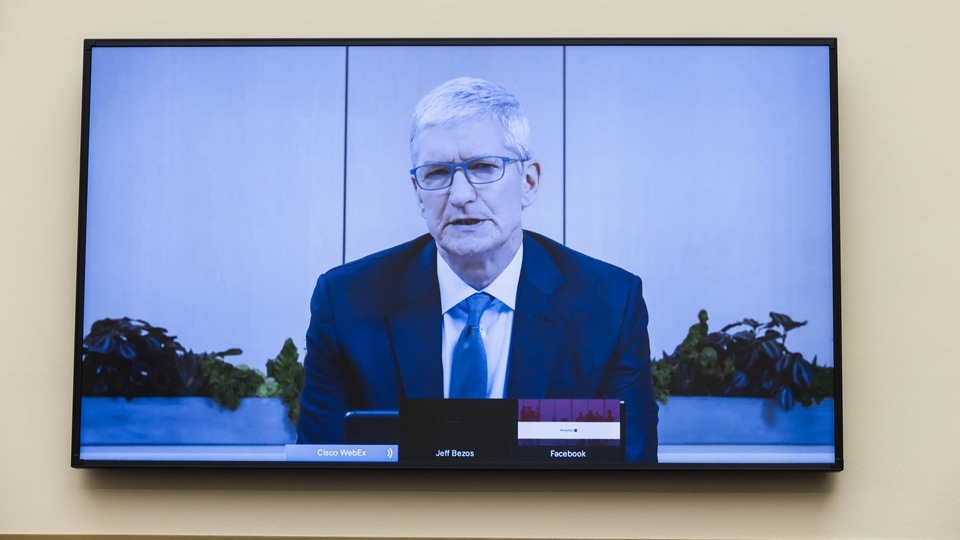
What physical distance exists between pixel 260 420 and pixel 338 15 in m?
1.15

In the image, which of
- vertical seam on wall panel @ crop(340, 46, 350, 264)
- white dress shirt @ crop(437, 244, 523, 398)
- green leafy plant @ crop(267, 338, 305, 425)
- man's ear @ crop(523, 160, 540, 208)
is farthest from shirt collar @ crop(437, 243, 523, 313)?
green leafy plant @ crop(267, 338, 305, 425)

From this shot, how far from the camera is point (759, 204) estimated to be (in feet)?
9.13

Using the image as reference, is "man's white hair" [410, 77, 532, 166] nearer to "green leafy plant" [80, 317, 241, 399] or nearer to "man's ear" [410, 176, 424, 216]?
"man's ear" [410, 176, 424, 216]

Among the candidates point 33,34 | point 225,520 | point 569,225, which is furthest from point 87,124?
point 569,225

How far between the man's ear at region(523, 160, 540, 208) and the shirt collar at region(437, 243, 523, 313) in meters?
0.13

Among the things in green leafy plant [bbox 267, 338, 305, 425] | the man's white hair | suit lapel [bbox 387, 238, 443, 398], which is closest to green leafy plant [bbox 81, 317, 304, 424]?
green leafy plant [bbox 267, 338, 305, 425]

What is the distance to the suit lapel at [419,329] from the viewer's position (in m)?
2.76

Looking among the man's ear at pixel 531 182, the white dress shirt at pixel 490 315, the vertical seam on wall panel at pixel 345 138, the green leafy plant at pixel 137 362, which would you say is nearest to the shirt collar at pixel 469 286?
the white dress shirt at pixel 490 315

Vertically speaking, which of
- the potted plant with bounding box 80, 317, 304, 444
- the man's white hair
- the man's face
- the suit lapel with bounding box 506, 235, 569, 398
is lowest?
the potted plant with bounding box 80, 317, 304, 444

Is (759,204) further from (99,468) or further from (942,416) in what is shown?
(99,468)

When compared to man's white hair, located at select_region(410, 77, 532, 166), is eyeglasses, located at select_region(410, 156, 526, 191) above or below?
below

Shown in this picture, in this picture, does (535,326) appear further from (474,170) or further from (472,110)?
(472,110)

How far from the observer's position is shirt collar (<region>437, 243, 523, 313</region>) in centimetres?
281

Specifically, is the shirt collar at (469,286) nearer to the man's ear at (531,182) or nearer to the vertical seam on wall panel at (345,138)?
the man's ear at (531,182)
